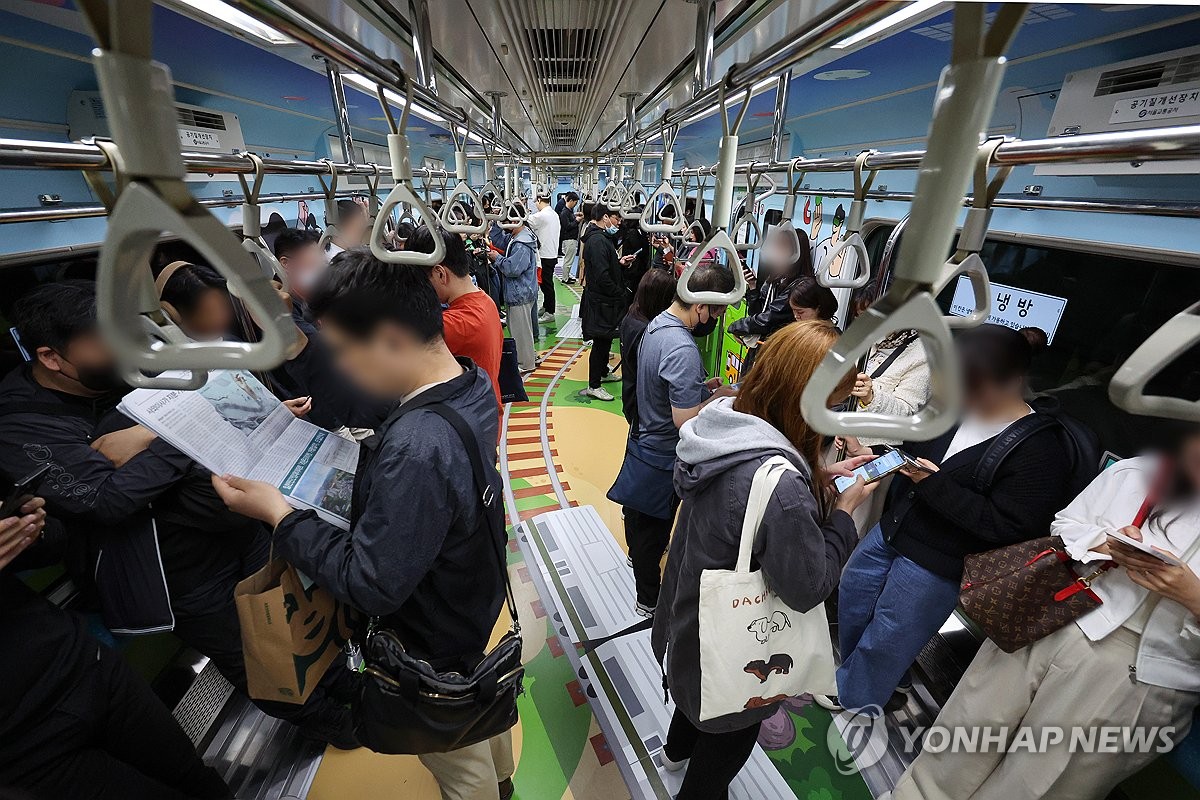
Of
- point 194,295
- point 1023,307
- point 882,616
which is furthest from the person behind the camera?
point 1023,307

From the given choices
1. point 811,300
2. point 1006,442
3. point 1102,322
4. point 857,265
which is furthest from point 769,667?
point 811,300

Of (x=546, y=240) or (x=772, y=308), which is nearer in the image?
(x=772, y=308)

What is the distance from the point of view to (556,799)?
240 centimetres

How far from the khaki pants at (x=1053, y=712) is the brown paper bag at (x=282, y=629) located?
260 cm

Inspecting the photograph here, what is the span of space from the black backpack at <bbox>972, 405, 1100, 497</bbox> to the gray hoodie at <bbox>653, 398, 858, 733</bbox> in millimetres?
897

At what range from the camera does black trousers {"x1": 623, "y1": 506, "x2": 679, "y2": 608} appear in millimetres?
3172

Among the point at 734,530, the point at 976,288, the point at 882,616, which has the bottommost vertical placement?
the point at 882,616

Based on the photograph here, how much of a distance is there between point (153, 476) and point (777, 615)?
7.47ft

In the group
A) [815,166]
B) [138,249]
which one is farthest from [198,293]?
[815,166]

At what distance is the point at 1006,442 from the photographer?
2088 millimetres

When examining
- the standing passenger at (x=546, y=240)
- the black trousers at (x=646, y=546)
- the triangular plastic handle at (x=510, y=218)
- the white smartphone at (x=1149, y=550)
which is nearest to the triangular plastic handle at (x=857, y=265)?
the white smartphone at (x=1149, y=550)

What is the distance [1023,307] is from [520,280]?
5.15 metres

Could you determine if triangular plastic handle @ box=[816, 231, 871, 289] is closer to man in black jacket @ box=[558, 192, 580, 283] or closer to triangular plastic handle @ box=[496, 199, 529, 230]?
triangular plastic handle @ box=[496, 199, 529, 230]

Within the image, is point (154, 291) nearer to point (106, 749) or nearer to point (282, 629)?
point (282, 629)
